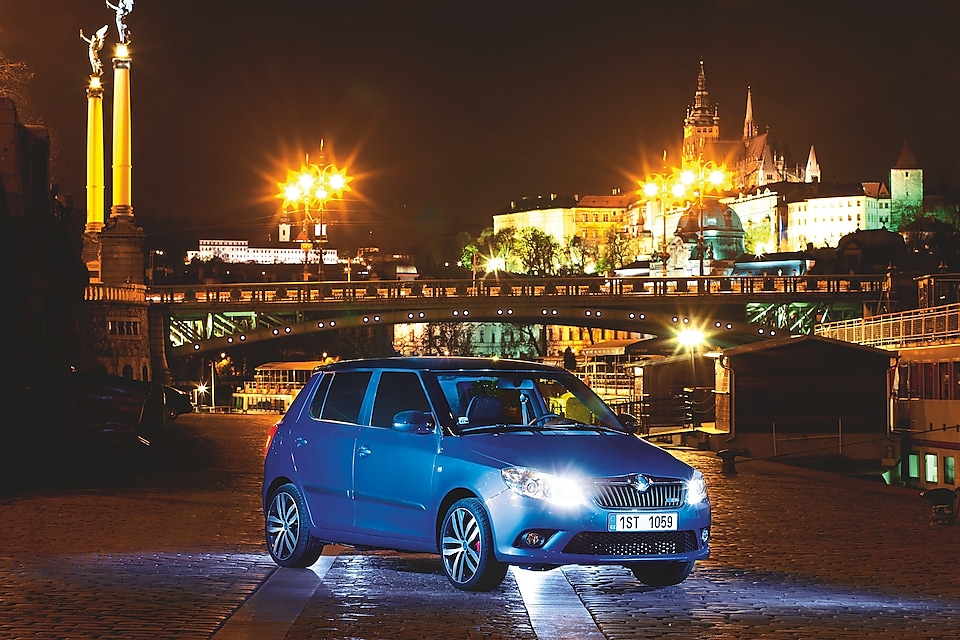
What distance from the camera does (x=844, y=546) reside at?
14.7m

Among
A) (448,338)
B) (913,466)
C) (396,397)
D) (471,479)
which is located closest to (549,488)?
(471,479)

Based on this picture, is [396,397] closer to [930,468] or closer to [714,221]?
[930,468]

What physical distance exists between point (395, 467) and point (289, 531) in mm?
1380

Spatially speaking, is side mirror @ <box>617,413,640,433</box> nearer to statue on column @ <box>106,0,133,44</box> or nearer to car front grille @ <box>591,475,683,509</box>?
car front grille @ <box>591,475,683,509</box>

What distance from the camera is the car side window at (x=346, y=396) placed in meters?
12.2

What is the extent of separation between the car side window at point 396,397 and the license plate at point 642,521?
6.07 feet

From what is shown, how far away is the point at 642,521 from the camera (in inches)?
420

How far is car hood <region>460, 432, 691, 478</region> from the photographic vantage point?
10609 mm

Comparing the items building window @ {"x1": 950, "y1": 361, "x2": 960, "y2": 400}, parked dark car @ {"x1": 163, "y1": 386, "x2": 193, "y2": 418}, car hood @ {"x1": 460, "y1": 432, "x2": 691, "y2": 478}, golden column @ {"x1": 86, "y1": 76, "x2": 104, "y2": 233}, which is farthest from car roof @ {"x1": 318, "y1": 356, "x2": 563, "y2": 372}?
golden column @ {"x1": 86, "y1": 76, "x2": 104, "y2": 233}

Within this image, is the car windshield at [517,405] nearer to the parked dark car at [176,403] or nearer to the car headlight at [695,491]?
the car headlight at [695,491]

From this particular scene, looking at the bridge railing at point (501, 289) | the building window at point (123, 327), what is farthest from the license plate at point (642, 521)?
the building window at point (123, 327)

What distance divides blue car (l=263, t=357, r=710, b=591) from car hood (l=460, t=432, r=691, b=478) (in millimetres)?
A: 13

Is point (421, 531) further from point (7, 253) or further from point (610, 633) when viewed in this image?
point (7, 253)

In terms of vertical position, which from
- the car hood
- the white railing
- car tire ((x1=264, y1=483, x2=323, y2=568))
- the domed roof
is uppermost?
the domed roof
